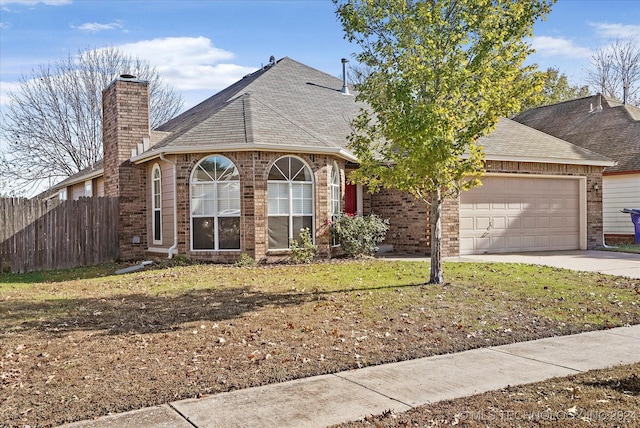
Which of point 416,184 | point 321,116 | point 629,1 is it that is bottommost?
point 416,184

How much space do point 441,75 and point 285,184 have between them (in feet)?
19.5

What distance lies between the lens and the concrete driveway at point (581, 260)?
1297 cm

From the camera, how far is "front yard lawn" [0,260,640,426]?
521 cm

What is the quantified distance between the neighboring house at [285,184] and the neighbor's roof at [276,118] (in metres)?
0.05

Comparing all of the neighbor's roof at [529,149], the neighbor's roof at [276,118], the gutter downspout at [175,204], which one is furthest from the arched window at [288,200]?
the neighbor's roof at [529,149]

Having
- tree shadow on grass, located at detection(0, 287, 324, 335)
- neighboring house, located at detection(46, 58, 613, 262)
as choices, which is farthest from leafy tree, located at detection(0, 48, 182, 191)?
tree shadow on grass, located at detection(0, 287, 324, 335)

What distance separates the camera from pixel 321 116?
18.1 m

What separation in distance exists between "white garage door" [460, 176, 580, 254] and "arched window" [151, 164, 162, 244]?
325 inches

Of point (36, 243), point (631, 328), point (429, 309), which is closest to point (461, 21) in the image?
point (429, 309)

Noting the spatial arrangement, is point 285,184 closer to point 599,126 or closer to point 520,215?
point 520,215

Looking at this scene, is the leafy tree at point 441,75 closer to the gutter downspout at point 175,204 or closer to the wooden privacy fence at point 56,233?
the gutter downspout at point 175,204

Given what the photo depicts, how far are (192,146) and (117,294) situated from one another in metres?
4.83

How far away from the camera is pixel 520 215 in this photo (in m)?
17.2

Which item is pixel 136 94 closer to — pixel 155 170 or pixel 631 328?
pixel 155 170
